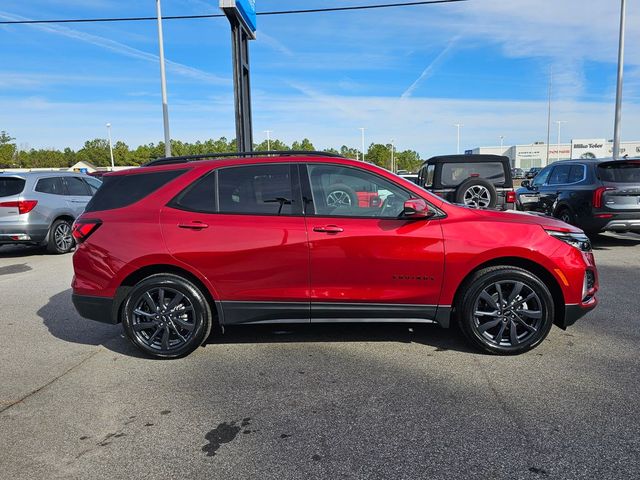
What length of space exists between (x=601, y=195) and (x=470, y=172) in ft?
7.84

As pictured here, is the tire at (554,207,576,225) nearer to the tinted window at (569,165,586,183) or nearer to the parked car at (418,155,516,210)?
the tinted window at (569,165,586,183)

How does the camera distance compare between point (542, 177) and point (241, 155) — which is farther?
point (542, 177)

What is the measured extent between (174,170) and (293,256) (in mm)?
1371

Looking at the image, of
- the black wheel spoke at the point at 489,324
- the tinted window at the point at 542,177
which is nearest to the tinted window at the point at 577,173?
the tinted window at the point at 542,177

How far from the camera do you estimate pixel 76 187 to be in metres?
11.3

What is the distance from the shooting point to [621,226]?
8.88 metres

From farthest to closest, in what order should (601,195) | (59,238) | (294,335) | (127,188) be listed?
1. (59,238)
2. (601,195)
3. (294,335)
4. (127,188)

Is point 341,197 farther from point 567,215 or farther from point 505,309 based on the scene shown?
point 567,215

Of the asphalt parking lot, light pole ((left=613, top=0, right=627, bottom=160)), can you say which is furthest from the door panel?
light pole ((left=613, top=0, right=627, bottom=160))

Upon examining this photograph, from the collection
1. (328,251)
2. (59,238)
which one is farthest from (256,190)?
(59,238)

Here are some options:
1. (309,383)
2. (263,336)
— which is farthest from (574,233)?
(263,336)

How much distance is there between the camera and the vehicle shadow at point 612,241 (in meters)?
9.94

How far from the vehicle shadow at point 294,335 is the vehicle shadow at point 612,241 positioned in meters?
6.74

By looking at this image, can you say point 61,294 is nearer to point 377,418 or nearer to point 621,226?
point 377,418
